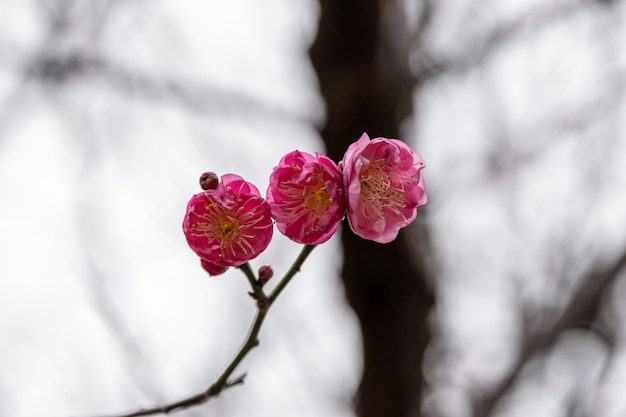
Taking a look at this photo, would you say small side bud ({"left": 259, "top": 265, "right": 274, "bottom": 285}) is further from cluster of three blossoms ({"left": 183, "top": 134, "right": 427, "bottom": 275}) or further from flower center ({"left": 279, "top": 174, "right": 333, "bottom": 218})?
flower center ({"left": 279, "top": 174, "right": 333, "bottom": 218})

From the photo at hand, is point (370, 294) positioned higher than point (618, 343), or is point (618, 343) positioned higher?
point (370, 294)

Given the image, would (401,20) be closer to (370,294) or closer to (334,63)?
(334,63)

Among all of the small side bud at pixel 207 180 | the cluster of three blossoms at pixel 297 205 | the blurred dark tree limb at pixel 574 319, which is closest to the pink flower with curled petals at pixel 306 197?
the cluster of three blossoms at pixel 297 205

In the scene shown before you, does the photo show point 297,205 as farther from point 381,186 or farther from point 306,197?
point 381,186

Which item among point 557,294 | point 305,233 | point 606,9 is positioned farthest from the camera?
point 557,294

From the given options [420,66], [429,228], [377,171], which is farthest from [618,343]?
[377,171]

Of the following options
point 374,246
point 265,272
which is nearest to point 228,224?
point 265,272
